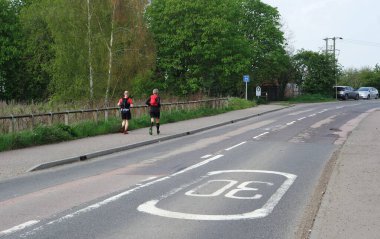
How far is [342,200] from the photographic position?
25.7 feet

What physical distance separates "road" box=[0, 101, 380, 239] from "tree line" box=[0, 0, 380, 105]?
58.5ft

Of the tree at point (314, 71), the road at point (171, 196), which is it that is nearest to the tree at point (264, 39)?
the tree at point (314, 71)

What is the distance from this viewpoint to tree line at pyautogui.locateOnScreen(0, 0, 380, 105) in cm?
3559

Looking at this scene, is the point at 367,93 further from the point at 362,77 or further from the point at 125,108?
the point at 125,108

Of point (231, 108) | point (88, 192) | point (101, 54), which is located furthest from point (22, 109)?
point (231, 108)

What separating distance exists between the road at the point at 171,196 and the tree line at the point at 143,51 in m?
17.8

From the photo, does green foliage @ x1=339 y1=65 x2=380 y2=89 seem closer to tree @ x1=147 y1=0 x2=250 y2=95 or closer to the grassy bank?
tree @ x1=147 y1=0 x2=250 y2=95

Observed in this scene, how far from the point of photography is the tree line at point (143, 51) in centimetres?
3559

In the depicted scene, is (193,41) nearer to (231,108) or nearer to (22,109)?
(231,108)

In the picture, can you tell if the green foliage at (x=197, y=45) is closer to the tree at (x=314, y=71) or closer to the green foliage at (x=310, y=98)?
the green foliage at (x=310, y=98)

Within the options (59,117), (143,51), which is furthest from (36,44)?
(59,117)

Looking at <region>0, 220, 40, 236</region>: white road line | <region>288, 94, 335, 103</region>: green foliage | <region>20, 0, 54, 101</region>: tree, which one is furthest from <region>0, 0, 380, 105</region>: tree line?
<region>0, 220, 40, 236</region>: white road line

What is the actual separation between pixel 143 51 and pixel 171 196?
29466mm

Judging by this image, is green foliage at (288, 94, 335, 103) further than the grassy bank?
Yes
